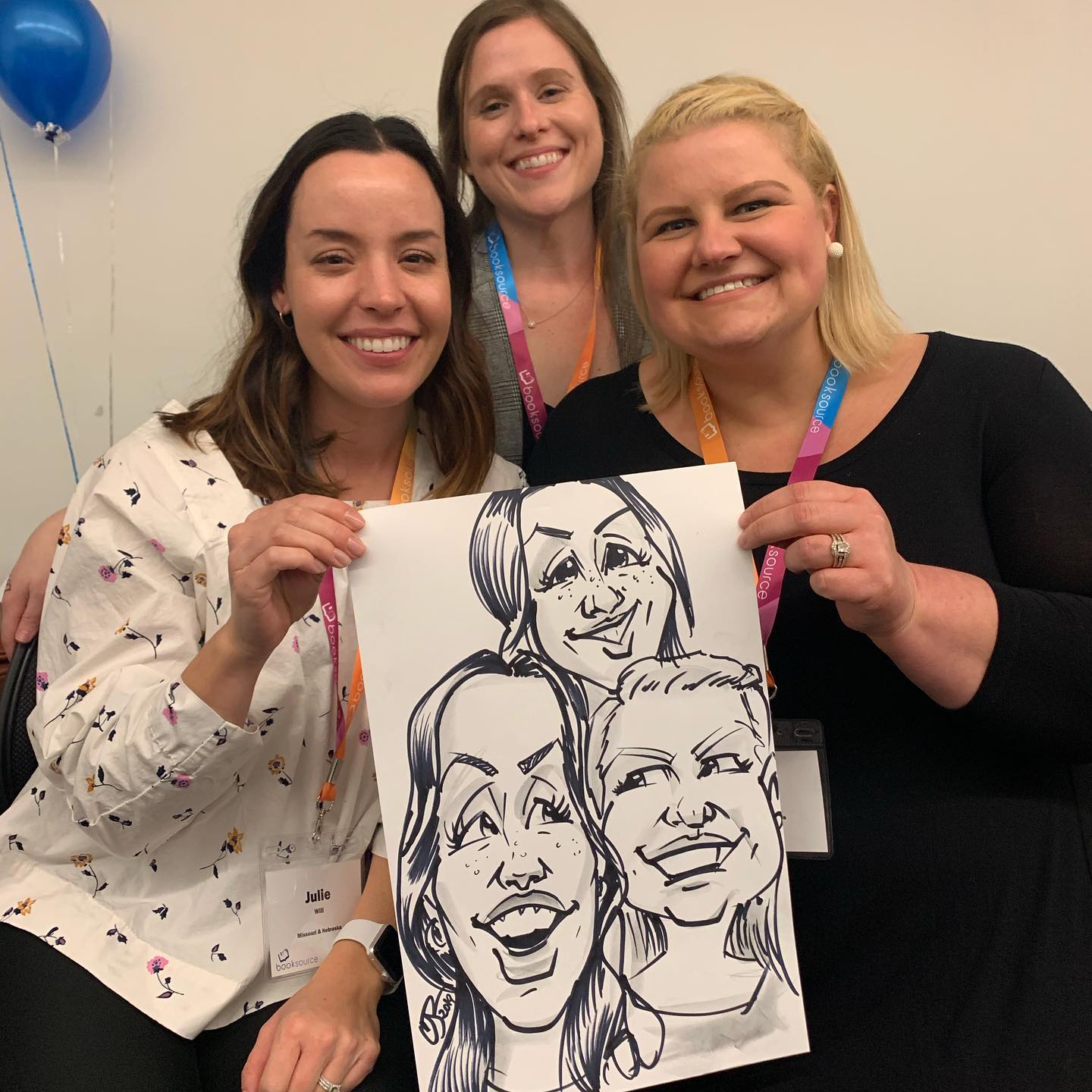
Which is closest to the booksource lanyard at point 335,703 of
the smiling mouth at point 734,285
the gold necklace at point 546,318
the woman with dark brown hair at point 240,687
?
the woman with dark brown hair at point 240,687

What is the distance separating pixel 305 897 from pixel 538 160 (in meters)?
1.54

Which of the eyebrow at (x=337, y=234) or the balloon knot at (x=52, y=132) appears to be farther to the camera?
the balloon knot at (x=52, y=132)

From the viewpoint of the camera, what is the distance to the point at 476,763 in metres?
0.97

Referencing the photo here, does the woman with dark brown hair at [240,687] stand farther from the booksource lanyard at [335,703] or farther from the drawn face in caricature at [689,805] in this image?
the drawn face in caricature at [689,805]

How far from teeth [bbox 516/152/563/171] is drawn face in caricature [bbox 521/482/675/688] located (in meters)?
1.15

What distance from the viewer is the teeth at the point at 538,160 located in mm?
1872

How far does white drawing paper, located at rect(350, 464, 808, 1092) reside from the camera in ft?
3.10

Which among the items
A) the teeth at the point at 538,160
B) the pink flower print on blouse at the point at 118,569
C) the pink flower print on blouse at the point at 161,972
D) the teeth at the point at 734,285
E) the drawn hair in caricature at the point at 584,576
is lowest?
the pink flower print on blouse at the point at 161,972

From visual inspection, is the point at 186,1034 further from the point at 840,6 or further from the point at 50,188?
the point at 840,6

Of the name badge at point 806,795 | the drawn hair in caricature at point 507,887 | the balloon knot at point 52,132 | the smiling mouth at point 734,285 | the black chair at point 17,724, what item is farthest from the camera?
the balloon knot at point 52,132

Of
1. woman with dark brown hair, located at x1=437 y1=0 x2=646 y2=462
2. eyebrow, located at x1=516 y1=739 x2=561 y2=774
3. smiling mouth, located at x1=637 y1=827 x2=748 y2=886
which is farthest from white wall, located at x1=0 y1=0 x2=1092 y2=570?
smiling mouth, located at x1=637 y1=827 x2=748 y2=886

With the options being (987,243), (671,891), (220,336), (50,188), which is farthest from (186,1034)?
(987,243)

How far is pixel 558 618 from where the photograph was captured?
1000mm

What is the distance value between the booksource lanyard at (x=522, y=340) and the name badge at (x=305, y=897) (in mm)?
1001
